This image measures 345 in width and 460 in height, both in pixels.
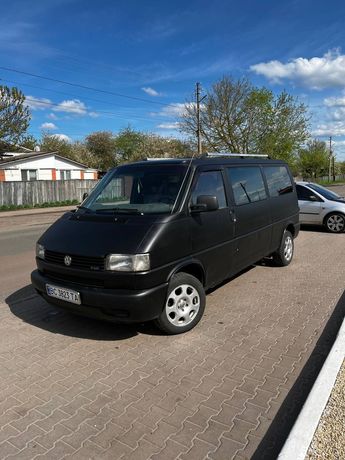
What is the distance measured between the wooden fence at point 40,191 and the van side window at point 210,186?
891 inches

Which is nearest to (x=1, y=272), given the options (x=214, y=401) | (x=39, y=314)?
(x=39, y=314)

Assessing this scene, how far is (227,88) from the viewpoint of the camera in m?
36.7

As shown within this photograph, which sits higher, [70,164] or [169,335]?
[70,164]

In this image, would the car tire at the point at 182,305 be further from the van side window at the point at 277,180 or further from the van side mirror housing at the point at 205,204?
the van side window at the point at 277,180

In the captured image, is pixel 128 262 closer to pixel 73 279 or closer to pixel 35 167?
pixel 73 279

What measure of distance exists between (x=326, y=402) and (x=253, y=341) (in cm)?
→ 128

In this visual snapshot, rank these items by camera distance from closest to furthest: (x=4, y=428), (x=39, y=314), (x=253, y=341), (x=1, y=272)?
(x=4, y=428)
(x=253, y=341)
(x=39, y=314)
(x=1, y=272)

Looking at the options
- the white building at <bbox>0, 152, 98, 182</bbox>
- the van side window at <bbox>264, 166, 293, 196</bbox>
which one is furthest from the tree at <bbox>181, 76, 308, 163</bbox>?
the van side window at <bbox>264, 166, 293, 196</bbox>

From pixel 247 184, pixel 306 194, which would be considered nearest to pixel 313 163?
pixel 306 194

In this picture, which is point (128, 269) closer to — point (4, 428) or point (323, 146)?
point (4, 428)

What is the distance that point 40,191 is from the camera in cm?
2683

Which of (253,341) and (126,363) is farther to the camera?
(253,341)

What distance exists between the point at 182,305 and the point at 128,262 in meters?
0.94

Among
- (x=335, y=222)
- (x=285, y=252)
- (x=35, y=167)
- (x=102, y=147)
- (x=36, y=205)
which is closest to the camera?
(x=285, y=252)
